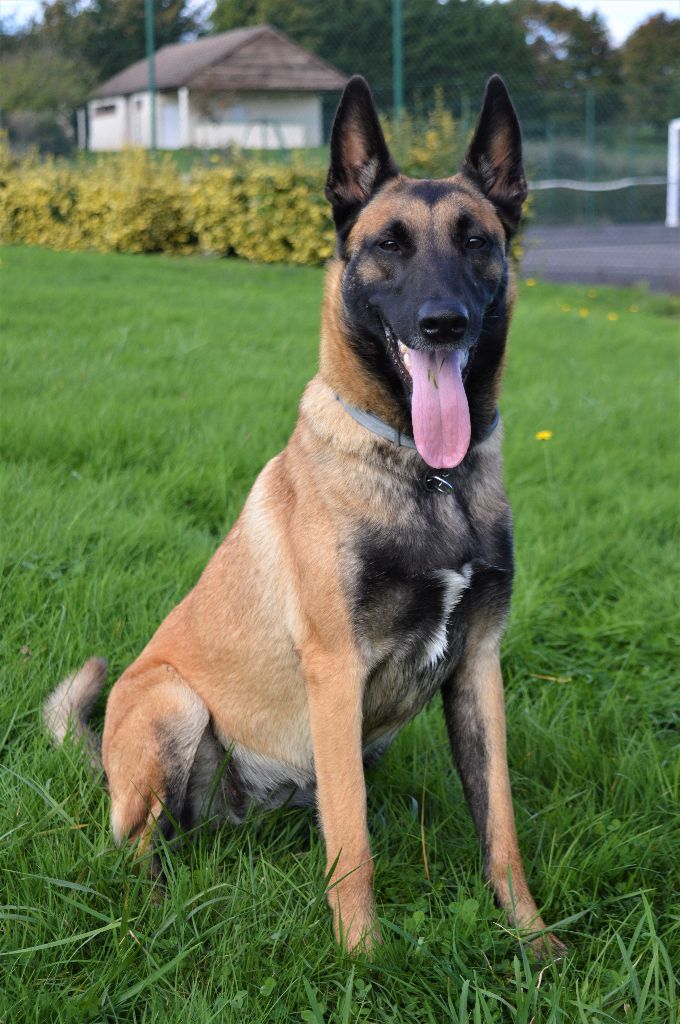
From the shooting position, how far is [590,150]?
23.1 m

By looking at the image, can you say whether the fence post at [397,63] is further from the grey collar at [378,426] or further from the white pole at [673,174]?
the grey collar at [378,426]

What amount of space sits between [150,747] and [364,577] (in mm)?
682

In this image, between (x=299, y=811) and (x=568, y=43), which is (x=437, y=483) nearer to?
(x=299, y=811)

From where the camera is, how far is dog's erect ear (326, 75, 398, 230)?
96.4 inches

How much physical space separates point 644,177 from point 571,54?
13.5 m

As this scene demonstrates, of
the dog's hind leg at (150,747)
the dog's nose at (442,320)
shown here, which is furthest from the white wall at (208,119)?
the dog's hind leg at (150,747)

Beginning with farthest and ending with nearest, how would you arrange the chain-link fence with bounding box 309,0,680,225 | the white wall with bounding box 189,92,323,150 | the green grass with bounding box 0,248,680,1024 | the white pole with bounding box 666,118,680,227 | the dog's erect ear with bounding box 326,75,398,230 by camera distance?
the white pole with bounding box 666,118,680,227, the white wall with bounding box 189,92,323,150, the chain-link fence with bounding box 309,0,680,225, the dog's erect ear with bounding box 326,75,398,230, the green grass with bounding box 0,248,680,1024

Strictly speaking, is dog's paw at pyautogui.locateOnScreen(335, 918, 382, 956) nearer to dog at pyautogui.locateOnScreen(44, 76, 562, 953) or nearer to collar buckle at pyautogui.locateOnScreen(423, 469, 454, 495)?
dog at pyautogui.locateOnScreen(44, 76, 562, 953)

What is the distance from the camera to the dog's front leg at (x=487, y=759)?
2150mm

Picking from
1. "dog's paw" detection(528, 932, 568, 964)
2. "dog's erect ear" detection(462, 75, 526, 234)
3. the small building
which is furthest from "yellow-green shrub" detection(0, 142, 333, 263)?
"dog's paw" detection(528, 932, 568, 964)

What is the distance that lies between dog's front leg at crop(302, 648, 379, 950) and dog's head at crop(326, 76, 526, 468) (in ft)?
1.83

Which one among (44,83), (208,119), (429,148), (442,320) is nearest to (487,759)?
(442,320)

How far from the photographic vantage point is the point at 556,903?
2.12m

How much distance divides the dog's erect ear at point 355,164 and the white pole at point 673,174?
75.7 feet
